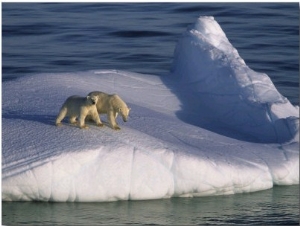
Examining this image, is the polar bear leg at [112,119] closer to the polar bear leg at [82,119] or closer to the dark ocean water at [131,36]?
the polar bear leg at [82,119]

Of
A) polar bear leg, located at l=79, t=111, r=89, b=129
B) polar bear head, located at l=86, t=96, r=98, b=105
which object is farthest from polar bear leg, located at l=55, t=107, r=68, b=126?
polar bear head, located at l=86, t=96, r=98, b=105

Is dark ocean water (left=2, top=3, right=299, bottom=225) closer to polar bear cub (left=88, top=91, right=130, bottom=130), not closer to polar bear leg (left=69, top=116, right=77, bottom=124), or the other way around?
polar bear cub (left=88, top=91, right=130, bottom=130)

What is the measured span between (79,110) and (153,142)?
22.0 inches

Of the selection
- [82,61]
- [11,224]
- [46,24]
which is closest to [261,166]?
[11,224]

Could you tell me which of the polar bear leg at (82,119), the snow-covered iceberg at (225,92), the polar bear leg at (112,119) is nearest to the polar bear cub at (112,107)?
the polar bear leg at (112,119)

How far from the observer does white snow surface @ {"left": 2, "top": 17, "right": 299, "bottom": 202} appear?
634cm

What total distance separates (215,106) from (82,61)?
148 inches

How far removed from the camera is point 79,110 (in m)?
6.62

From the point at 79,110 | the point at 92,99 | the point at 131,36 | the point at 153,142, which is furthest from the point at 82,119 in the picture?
the point at 131,36

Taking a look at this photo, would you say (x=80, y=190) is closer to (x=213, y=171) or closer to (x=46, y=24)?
(x=213, y=171)

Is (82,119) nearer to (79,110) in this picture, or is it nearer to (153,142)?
(79,110)

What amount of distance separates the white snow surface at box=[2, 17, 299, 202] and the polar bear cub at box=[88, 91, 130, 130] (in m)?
0.09

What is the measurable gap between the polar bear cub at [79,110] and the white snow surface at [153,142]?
2.4 inches

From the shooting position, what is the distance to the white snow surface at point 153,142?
6336 millimetres
